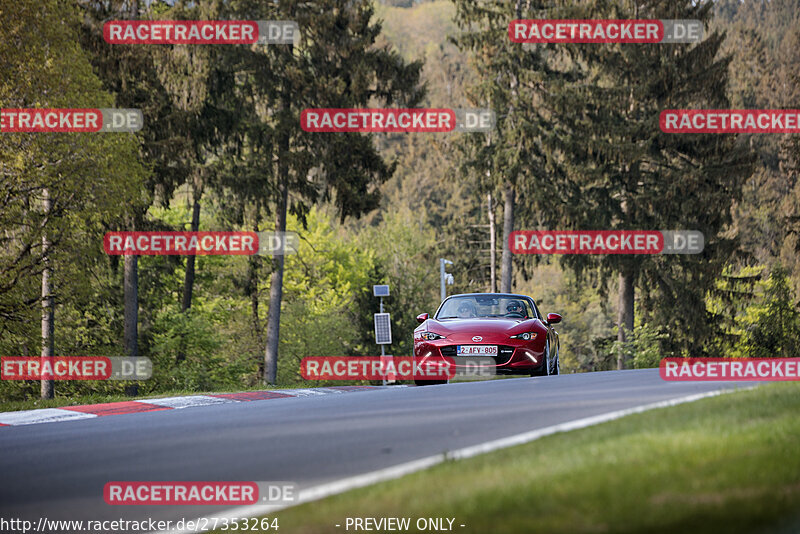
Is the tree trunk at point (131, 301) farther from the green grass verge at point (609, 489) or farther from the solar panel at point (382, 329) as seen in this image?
the green grass verge at point (609, 489)

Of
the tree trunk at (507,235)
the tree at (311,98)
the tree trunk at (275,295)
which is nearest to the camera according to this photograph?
the tree at (311,98)

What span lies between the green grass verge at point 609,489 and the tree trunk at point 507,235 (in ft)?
110

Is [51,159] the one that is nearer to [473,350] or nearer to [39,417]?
[39,417]

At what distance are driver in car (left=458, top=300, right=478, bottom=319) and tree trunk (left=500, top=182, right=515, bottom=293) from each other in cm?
2361

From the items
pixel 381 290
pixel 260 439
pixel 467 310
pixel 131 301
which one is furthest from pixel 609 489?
pixel 131 301

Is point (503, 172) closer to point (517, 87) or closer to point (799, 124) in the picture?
point (517, 87)

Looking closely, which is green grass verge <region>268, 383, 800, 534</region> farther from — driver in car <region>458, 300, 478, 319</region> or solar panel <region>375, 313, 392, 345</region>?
solar panel <region>375, 313, 392, 345</region>

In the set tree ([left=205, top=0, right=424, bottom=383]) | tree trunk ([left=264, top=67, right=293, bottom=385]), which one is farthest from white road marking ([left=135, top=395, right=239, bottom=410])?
tree trunk ([left=264, top=67, right=293, bottom=385])

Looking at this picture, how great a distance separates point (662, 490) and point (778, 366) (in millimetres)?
16412

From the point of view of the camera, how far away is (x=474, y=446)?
760cm

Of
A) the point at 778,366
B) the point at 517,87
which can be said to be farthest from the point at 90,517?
the point at 517,87

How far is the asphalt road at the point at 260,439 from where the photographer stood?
22.5ft

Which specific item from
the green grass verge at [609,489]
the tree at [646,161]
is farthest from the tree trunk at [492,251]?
the green grass verge at [609,489]

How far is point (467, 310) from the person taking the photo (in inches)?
664
